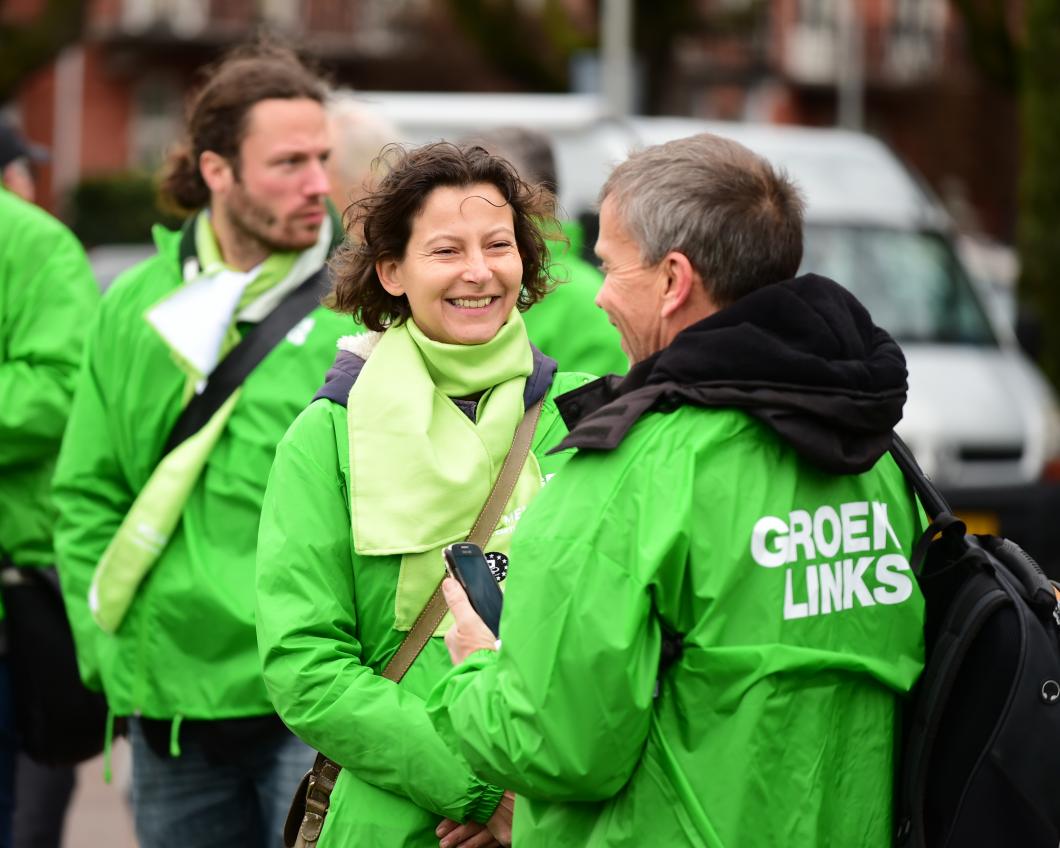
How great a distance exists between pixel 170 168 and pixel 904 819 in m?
2.55

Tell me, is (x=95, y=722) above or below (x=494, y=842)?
below

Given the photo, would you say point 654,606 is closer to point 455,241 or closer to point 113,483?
point 455,241

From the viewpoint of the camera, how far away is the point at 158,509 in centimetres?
381

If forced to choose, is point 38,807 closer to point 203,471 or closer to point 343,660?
point 203,471

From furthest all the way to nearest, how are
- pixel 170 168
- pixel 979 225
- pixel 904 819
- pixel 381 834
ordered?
pixel 979 225 → pixel 170 168 → pixel 381 834 → pixel 904 819

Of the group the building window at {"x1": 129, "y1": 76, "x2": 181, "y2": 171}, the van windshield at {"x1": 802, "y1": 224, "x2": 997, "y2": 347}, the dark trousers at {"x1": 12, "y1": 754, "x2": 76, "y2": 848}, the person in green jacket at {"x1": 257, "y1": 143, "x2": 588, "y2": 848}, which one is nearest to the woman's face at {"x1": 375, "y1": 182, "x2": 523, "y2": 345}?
the person in green jacket at {"x1": 257, "y1": 143, "x2": 588, "y2": 848}

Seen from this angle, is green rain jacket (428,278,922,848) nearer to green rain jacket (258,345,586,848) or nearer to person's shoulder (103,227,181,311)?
green rain jacket (258,345,586,848)

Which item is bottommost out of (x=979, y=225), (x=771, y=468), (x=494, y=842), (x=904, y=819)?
(x=979, y=225)

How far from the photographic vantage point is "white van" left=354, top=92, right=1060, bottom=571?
354 inches

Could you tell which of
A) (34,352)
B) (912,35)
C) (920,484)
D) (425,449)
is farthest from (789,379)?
(912,35)

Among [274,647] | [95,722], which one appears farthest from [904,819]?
[95,722]

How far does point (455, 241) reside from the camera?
304 centimetres

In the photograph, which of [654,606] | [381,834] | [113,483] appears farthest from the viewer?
[113,483]

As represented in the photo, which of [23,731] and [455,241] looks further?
[23,731]
